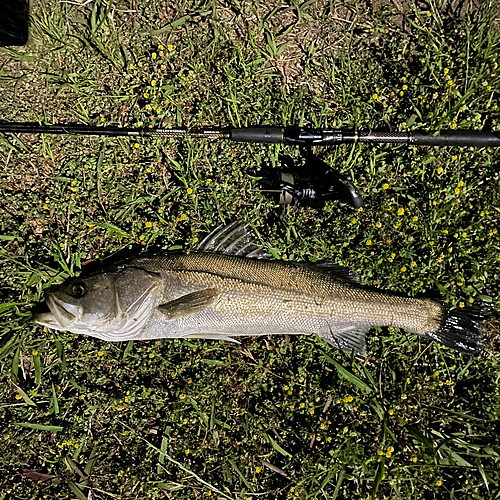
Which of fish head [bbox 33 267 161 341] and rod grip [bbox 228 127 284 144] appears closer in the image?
fish head [bbox 33 267 161 341]

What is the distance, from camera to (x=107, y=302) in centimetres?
278

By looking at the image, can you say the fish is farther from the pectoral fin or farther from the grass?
the grass

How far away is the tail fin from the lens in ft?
9.72

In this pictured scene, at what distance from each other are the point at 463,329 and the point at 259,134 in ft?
6.94

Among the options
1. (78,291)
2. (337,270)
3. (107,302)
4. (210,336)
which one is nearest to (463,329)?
(337,270)

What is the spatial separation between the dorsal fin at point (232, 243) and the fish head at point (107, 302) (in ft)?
1.52

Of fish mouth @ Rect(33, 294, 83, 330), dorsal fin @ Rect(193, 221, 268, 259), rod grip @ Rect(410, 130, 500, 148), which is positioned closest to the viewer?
fish mouth @ Rect(33, 294, 83, 330)

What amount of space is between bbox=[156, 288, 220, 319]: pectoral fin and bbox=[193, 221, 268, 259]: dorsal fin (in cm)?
35

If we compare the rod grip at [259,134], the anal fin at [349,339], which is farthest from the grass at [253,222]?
the rod grip at [259,134]

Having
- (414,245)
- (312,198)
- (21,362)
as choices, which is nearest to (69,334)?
(21,362)

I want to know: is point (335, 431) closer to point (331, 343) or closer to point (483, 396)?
point (331, 343)

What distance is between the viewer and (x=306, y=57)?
3324 mm

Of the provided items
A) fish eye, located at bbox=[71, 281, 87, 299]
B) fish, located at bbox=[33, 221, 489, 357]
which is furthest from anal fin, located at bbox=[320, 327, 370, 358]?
fish eye, located at bbox=[71, 281, 87, 299]

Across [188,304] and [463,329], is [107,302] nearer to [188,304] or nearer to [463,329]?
[188,304]
